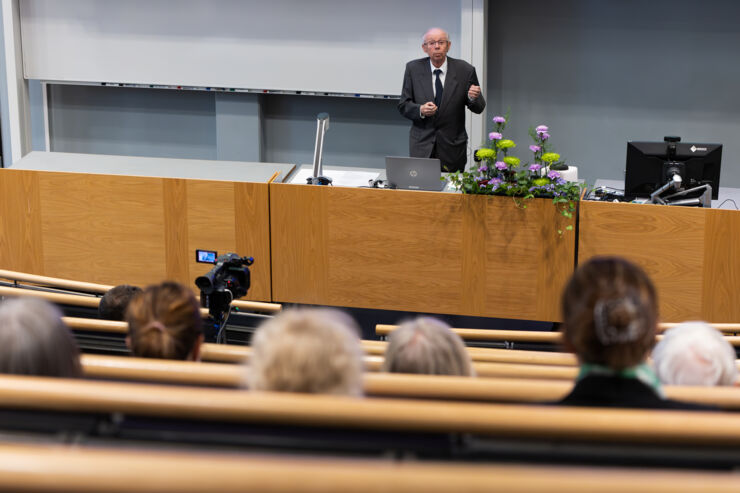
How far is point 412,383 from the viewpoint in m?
1.86

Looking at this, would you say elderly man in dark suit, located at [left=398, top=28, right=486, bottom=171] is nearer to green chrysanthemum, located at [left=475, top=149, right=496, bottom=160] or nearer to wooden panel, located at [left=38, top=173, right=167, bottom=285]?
green chrysanthemum, located at [left=475, top=149, right=496, bottom=160]

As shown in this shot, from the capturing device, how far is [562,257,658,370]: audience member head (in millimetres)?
1674

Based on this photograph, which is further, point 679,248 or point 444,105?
point 444,105

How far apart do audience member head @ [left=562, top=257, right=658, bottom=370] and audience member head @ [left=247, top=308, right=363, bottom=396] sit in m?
0.44

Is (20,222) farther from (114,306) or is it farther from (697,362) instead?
(697,362)

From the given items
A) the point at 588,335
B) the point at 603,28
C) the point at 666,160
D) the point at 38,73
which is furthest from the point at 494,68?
the point at 588,335

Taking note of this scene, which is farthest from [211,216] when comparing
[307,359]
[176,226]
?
[307,359]

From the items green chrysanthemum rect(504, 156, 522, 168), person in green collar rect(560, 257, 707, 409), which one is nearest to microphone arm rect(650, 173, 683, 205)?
green chrysanthemum rect(504, 156, 522, 168)

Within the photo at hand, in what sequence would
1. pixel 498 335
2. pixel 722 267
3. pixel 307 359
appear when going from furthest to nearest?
pixel 722 267, pixel 498 335, pixel 307 359

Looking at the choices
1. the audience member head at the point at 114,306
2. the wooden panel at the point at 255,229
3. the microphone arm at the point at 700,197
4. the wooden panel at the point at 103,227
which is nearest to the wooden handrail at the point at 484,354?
the audience member head at the point at 114,306

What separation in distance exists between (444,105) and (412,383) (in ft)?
16.4

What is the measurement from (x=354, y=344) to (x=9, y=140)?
786cm

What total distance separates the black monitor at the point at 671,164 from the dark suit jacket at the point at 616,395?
3.75 metres

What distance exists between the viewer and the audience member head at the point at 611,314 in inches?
65.9
